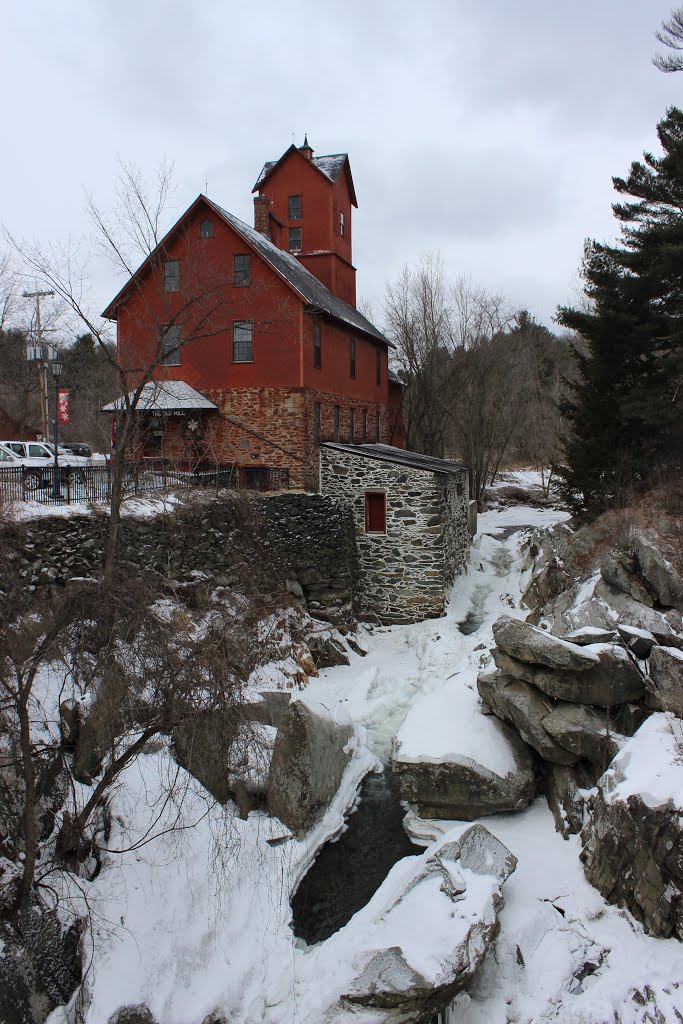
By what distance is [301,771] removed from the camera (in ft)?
32.4

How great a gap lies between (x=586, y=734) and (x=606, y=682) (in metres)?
0.83

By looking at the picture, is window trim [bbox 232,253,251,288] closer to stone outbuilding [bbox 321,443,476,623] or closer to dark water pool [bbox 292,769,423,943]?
stone outbuilding [bbox 321,443,476,623]

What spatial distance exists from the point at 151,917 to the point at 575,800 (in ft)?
18.5

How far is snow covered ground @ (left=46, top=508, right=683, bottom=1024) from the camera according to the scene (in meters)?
6.81

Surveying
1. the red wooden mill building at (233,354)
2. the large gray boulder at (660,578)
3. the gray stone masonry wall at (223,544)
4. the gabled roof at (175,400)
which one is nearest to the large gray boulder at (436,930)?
the large gray boulder at (660,578)

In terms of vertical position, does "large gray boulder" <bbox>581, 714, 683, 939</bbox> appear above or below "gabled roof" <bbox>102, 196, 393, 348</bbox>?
below

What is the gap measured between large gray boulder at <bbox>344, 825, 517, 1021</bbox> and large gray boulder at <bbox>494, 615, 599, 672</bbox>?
262 centimetres

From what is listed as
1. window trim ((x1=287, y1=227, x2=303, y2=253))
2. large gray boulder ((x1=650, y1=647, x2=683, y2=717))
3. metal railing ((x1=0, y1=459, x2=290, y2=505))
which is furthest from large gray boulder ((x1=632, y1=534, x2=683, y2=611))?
window trim ((x1=287, y1=227, x2=303, y2=253))

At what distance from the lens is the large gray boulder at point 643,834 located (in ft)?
23.5

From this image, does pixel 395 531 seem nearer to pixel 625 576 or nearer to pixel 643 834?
pixel 625 576

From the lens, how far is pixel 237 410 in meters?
19.8

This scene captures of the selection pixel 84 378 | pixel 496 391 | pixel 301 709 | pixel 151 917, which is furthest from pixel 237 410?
pixel 84 378

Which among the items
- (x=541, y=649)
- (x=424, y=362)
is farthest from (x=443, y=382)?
(x=541, y=649)

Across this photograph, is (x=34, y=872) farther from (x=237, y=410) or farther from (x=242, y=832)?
(x=237, y=410)
